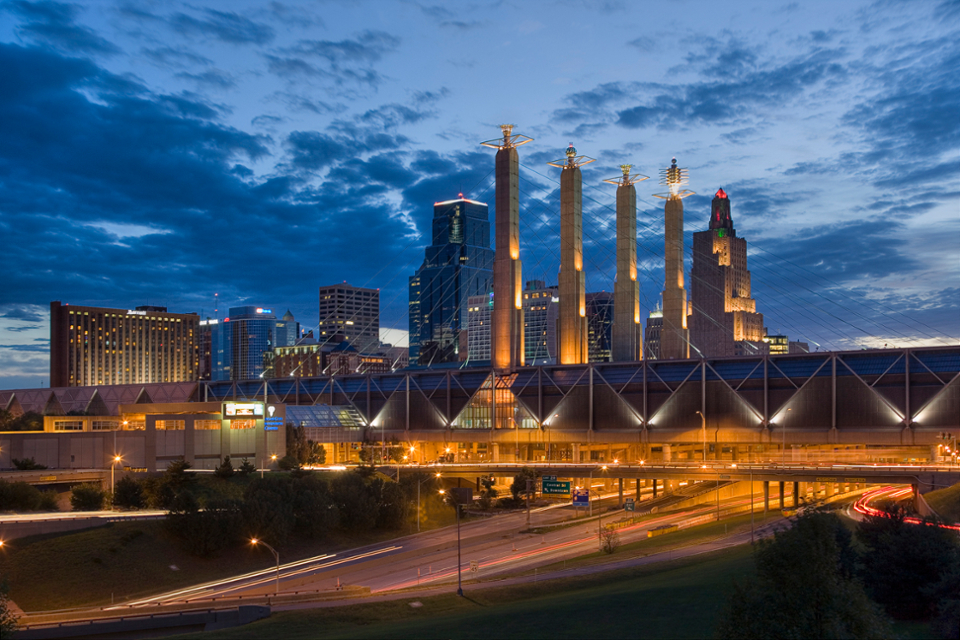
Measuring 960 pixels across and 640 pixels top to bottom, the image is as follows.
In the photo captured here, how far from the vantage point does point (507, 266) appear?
139 metres

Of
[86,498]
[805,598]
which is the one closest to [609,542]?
[805,598]

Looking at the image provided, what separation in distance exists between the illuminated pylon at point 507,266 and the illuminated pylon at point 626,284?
2049 cm

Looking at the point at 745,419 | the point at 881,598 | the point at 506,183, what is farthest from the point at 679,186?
the point at 881,598

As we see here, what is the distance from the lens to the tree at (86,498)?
9194 centimetres

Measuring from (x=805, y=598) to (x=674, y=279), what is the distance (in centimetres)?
13645

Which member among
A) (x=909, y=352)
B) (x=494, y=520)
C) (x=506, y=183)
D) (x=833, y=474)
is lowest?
(x=494, y=520)

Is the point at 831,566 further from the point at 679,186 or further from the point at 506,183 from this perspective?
the point at 679,186

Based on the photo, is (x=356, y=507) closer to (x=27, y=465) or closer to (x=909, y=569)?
(x=27, y=465)

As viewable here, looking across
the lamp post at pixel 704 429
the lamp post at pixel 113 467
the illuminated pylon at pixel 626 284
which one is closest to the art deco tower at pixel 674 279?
the illuminated pylon at pixel 626 284

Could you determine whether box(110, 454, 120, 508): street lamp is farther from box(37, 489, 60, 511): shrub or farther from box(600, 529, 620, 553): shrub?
box(600, 529, 620, 553): shrub

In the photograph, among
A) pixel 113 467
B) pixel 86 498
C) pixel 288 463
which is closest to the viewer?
pixel 86 498

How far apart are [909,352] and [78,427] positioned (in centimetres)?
11338

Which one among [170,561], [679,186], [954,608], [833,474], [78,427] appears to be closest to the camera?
[954,608]

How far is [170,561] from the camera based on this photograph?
252ft
